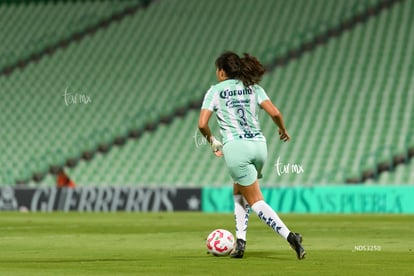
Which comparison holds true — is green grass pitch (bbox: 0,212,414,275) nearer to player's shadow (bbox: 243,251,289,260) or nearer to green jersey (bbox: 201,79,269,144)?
player's shadow (bbox: 243,251,289,260)

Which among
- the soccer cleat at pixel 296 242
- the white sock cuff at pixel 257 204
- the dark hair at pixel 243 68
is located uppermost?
the dark hair at pixel 243 68

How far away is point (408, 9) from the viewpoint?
109 feet

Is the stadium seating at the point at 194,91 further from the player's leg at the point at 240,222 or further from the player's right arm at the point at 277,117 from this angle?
the player's right arm at the point at 277,117

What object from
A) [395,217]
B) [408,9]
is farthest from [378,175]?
[408,9]

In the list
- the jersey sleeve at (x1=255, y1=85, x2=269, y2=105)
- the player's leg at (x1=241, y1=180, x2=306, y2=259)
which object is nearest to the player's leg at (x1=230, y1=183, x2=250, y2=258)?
the player's leg at (x1=241, y1=180, x2=306, y2=259)

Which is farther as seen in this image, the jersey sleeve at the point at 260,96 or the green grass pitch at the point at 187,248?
the jersey sleeve at the point at 260,96

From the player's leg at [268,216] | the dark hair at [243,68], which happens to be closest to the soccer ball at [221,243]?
the player's leg at [268,216]

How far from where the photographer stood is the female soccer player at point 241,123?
11453mm

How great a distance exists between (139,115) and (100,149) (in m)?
1.53

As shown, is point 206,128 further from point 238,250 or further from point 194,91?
point 194,91

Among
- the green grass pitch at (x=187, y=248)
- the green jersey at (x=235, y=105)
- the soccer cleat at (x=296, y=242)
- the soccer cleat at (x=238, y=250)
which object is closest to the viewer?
the green grass pitch at (x=187, y=248)

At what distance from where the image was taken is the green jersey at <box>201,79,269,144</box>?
457 inches

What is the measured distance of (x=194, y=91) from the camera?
3338cm

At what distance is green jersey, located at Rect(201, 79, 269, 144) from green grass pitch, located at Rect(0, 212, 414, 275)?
1326 millimetres
